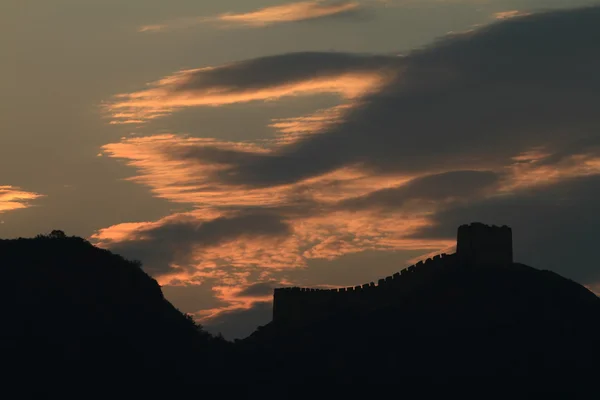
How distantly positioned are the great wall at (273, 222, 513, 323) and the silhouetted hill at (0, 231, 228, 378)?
1064cm

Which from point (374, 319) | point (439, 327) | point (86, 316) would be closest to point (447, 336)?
point (439, 327)

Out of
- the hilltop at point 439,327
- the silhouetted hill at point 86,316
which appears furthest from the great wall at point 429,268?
the silhouetted hill at point 86,316

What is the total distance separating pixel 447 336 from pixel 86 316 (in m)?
35.3

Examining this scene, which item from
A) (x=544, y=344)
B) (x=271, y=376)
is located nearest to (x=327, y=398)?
(x=271, y=376)

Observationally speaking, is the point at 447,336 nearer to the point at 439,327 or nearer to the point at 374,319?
the point at 439,327

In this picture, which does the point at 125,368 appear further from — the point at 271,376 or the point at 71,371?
the point at 271,376

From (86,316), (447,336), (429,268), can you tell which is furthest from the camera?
(447,336)

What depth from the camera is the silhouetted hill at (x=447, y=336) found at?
11694 cm

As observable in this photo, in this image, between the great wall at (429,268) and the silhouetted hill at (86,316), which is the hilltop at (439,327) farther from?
the silhouetted hill at (86,316)

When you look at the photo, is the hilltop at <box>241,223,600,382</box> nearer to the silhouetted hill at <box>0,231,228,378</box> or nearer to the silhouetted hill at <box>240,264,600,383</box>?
the silhouetted hill at <box>240,264,600,383</box>

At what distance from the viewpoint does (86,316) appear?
9669 cm

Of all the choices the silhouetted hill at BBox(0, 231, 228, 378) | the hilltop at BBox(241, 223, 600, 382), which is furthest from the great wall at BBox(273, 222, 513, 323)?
the silhouetted hill at BBox(0, 231, 228, 378)

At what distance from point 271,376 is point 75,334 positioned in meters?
21.4

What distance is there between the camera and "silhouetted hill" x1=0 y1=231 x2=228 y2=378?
9175 cm
